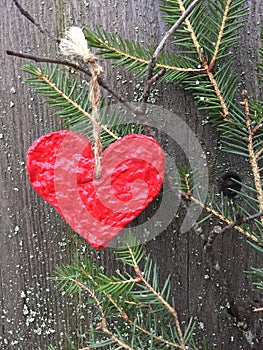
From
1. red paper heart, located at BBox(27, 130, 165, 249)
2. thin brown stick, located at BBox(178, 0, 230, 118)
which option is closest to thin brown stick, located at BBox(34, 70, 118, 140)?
red paper heart, located at BBox(27, 130, 165, 249)

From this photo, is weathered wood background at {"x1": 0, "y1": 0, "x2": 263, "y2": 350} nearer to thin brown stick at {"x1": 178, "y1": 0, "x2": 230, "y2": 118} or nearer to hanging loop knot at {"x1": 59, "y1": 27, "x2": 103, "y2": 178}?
thin brown stick at {"x1": 178, "y1": 0, "x2": 230, "y2": 118}

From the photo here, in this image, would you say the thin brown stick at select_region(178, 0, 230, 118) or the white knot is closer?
the white knot

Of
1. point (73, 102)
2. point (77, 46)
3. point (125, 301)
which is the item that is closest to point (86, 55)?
point (77, 46)

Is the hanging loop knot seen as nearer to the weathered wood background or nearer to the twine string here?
the twine string

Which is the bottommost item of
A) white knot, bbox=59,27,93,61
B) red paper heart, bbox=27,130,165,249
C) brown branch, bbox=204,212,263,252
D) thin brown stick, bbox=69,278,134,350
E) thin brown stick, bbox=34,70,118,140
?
thin brown stick, bbox=69,278,134,350

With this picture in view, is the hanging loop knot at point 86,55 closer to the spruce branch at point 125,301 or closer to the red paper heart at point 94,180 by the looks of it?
the red paper heart at point 94,180

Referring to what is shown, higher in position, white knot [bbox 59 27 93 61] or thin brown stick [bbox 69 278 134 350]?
white knot [bbox 59 27 93 61]

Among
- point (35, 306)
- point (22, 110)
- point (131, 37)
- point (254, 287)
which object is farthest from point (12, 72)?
point (254, 287)
